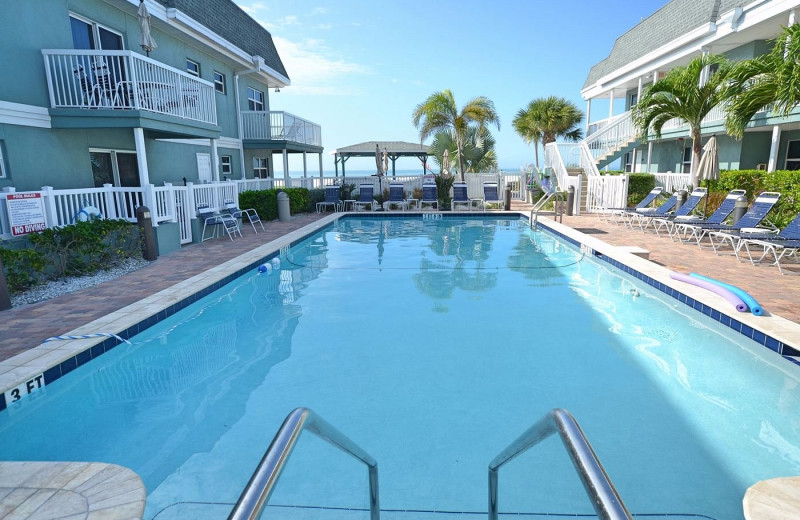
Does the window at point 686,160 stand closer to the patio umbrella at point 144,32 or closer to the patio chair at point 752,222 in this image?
the patio chair at point 752,222

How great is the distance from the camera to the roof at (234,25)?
13273mm

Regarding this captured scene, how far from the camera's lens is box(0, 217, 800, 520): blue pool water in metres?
3.07

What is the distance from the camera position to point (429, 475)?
3195mm

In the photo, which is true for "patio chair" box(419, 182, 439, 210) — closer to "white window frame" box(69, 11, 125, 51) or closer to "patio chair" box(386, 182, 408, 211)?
"patio chair" box(386, 182, 408, 211)

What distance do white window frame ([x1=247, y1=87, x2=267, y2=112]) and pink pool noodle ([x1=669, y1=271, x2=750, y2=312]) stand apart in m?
16.1

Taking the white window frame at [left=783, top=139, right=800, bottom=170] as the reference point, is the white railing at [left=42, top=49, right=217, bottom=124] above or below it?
above

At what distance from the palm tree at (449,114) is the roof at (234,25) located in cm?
659

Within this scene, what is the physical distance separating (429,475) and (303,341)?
2.79m

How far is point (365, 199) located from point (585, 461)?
17.3 m

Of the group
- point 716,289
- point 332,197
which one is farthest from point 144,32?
point 716,289

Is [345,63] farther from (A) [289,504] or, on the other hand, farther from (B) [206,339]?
(A) [289,504]

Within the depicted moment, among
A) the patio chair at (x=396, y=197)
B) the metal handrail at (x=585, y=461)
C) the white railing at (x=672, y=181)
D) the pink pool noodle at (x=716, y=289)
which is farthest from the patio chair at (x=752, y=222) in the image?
the patio chair at (x=396, y=197)

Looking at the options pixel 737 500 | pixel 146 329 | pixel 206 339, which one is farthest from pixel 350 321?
pixel 737 500

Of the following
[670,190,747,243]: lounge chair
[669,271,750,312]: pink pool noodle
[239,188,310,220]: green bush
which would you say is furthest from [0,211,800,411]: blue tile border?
[239,188,310,220]: green bush
